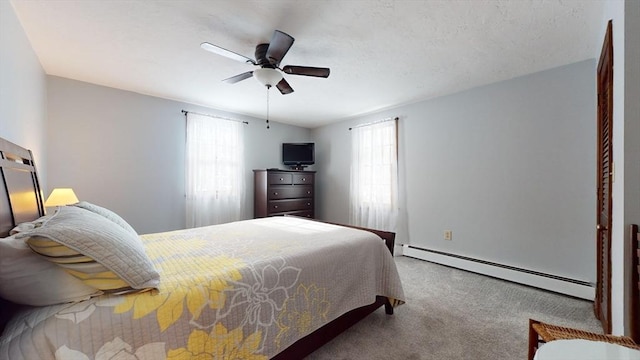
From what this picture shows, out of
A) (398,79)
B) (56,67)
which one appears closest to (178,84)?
(56,67)

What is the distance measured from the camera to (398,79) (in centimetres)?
288

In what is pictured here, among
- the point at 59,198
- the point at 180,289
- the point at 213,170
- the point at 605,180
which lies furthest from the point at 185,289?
the point at 213,170

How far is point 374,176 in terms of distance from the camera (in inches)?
163

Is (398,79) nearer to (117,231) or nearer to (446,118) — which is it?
(446,118)

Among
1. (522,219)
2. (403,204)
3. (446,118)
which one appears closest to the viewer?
(522,219)

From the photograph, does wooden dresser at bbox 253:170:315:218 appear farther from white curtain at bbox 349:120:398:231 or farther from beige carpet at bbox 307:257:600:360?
beige carpet at bbox 307:257:600:360

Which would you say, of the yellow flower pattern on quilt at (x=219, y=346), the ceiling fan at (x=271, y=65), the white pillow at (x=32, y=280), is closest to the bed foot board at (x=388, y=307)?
the yellow flower pattern on quilt at (x=219, y=346)

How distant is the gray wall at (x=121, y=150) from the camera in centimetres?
283

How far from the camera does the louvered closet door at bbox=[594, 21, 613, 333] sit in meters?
1.55

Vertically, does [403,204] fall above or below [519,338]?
above

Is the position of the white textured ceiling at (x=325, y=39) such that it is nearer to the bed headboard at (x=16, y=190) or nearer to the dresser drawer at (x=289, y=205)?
the bed headboard at (x=16, y=190)

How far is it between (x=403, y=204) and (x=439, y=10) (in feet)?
8.67

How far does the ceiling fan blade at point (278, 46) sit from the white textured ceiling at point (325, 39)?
17cm

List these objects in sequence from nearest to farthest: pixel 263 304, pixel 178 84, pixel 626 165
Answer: pixel 626 165 < pixel 263 304 < pixel 178 84
